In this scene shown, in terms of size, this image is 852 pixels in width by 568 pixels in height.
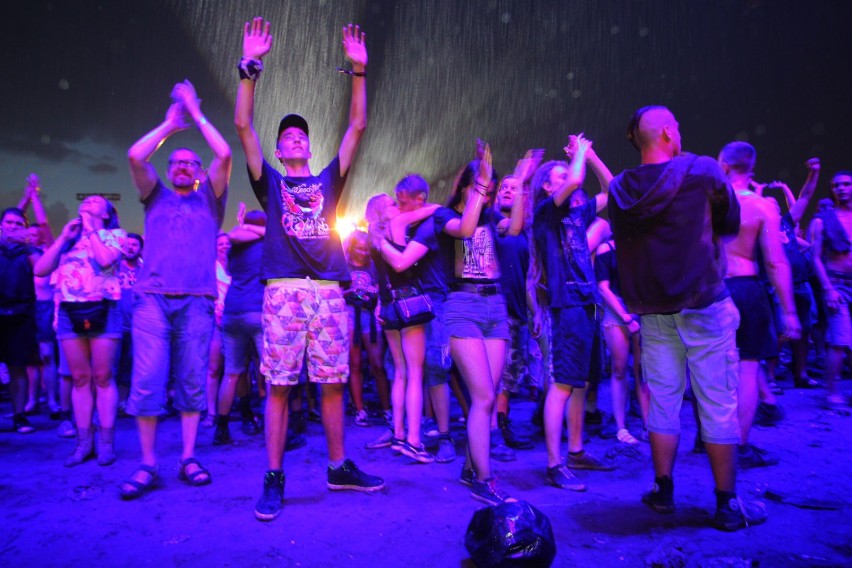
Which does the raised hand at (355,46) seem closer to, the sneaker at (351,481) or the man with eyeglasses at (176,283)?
the man with eyeglasses at (176,283)

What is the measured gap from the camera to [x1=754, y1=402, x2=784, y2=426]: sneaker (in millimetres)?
5250

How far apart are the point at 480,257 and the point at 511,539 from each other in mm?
1822

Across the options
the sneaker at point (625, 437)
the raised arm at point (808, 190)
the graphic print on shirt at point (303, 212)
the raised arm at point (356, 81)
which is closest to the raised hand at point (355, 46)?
the raised arm at point (356, 81)

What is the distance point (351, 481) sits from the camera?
3.51m

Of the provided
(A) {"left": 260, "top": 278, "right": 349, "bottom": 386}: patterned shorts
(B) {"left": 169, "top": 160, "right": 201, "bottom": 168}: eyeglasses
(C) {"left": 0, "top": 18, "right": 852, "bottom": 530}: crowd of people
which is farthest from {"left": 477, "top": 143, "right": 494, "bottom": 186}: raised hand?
(B) {"left": 169, "top": 160, "right": 201, "bottom": 168}: eyeglasses

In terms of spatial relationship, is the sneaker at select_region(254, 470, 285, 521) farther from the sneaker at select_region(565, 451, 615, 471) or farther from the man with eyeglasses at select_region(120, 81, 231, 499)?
the sneaker at select_region(565, 451, 615, 471)

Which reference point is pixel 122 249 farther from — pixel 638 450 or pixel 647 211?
pixel 638 450

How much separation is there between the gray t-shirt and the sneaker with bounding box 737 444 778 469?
4.10m

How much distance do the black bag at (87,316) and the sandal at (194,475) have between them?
56.0 inches

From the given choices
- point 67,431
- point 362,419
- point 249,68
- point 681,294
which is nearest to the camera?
point 681,294

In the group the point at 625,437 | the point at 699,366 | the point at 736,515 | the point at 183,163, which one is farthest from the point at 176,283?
the point at 625,437

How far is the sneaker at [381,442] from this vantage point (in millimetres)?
4914

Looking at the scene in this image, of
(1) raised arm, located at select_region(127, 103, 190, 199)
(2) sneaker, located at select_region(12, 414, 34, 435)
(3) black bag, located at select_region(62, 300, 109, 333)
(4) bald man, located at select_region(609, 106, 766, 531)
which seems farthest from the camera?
(2) sneaker, located at select_region(12, 414, 34, 435)

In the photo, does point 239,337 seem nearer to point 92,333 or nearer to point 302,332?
point 92,333
